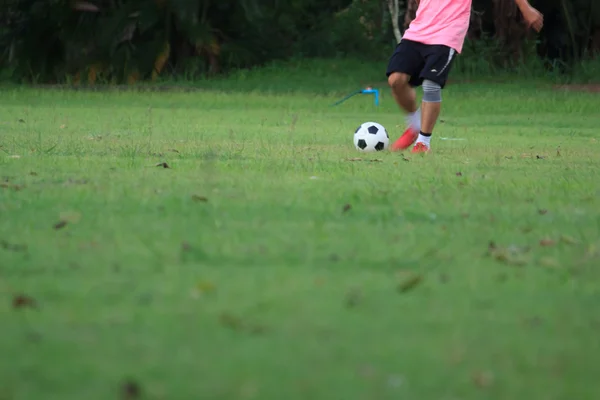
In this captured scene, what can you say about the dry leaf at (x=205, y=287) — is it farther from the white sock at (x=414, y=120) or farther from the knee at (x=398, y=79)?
the white sock at (x=414, y=120)

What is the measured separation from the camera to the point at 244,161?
27.7ft

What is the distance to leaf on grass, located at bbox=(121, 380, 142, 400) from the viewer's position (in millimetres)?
2629

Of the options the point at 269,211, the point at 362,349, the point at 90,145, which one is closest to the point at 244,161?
the point at 90,145

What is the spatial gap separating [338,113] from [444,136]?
474 cm

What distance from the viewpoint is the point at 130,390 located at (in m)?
2.66

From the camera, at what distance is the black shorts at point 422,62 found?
31.9ft

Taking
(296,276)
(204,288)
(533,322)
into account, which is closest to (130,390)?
(204,288)

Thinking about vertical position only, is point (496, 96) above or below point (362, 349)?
below

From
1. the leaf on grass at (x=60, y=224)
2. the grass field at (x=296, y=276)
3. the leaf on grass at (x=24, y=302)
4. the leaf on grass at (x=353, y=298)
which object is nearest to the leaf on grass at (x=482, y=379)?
the grass field at (x=296, y=276)

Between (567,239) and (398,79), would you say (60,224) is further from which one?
(398,79)

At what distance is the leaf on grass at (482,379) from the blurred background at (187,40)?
822 inches

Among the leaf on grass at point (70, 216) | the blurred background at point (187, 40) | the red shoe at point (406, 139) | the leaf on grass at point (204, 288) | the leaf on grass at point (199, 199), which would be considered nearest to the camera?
the leaf on grass at point (204, 288)

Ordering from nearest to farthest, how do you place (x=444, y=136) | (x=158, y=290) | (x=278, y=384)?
(x=278, y=384) < (x=158, y=290) < (x=444, y=136)

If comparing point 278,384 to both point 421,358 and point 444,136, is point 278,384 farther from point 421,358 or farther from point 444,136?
point 444,136
